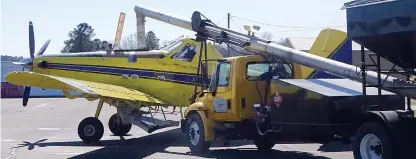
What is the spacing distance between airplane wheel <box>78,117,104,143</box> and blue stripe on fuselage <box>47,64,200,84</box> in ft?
5.99

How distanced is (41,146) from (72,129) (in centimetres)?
569

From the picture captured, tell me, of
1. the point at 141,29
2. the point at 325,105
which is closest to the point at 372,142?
the point at 325,105

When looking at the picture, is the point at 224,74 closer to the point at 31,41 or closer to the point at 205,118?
the point at 205,118

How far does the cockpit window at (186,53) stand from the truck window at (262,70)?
413 centimetres

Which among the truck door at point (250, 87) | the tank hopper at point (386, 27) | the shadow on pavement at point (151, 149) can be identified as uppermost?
the tank hopper at point (386, 27)

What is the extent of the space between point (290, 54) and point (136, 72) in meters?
6.43

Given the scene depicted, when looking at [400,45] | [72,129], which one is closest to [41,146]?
[72,129]

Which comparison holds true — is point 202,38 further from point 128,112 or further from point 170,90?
point 128,112

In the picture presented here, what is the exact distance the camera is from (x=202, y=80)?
13578 millimetres

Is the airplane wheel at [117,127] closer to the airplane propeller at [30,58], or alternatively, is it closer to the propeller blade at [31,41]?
the airplane propeller at [30,58]

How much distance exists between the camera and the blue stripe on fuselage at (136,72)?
15.9 m

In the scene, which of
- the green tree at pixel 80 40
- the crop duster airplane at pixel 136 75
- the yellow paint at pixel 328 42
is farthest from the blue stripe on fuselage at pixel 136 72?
the green tree at pixel 80 40

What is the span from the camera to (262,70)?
38.9 ft

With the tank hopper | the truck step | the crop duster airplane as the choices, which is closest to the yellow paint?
the crop duster airplane
